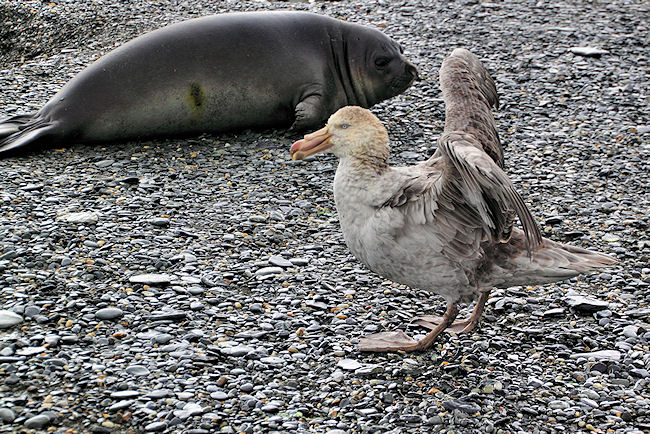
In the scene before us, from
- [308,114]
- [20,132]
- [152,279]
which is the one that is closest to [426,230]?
[152,279]

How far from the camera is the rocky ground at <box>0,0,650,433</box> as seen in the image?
2996 millimetres

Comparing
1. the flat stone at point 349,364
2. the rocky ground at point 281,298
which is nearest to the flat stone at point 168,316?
the rocky ground at point 281,298

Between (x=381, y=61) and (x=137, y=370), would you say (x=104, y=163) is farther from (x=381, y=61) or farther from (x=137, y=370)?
(x=381, y=61)

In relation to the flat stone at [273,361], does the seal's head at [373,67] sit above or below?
above

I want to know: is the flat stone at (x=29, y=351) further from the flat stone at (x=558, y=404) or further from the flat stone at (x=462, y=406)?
the flat stone at (x=558, y=404)

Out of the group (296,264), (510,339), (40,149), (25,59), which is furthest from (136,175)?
(25,59)

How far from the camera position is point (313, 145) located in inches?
130

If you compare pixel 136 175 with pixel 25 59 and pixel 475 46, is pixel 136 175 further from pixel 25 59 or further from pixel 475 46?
pixel 475 46

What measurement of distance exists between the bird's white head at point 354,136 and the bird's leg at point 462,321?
3.00 ft

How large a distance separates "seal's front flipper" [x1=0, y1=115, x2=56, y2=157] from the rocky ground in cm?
11

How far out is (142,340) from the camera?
131 inches

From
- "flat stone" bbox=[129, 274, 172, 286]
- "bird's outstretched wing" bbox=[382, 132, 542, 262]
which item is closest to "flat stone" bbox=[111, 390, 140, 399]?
"flat stone" bbox=[129, 274, 172, 286]

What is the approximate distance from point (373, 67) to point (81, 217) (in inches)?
119

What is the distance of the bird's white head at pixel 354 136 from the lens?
323 centimetres
